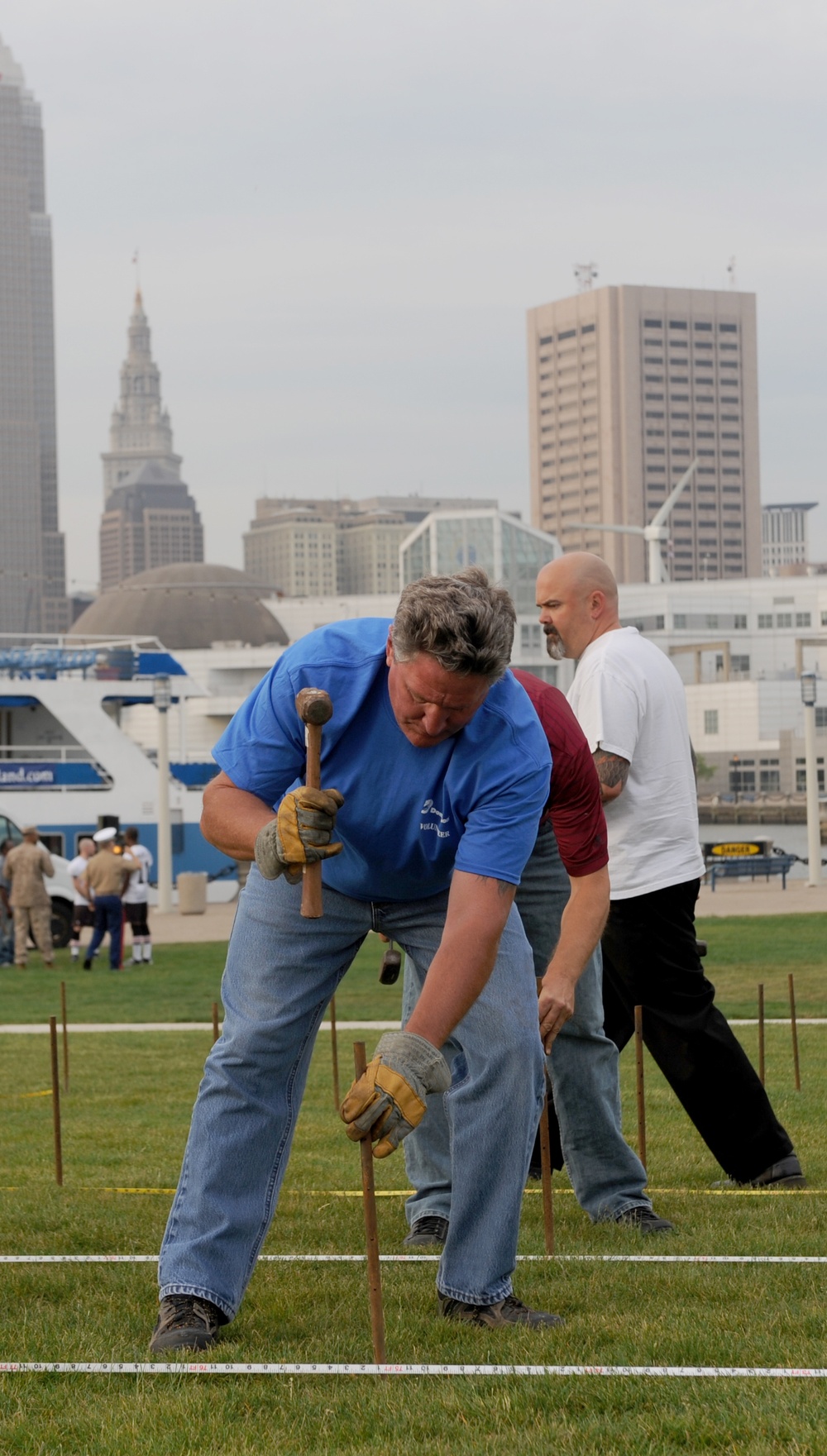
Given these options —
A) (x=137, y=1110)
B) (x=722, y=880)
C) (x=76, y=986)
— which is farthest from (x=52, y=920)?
(x=722, y=880)

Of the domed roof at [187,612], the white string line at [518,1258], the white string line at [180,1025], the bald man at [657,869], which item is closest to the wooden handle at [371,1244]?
the white string line at [518,1258]

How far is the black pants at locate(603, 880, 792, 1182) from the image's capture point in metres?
5.53

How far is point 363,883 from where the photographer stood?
402 cm

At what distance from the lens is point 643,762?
222 inches

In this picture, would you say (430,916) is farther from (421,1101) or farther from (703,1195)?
(703,1195)

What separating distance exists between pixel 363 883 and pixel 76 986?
14.0 m

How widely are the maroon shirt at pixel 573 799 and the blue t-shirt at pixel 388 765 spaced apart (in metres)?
0.77

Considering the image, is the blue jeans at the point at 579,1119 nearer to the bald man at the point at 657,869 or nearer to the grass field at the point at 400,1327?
the grass field at the point at 400,1327

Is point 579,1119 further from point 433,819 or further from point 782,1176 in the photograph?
point 433,819

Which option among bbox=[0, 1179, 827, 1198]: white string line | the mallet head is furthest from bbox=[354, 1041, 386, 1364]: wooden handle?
bbox=[0, 1179, 827, 1198]: white string line

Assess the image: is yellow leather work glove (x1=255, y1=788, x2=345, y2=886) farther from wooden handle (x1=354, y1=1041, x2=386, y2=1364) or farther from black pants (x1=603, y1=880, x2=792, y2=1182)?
black pants (x1=603, y1=880, x2=792, y2=1182)

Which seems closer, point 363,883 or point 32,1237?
point 363,883

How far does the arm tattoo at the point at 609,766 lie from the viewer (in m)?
5.49

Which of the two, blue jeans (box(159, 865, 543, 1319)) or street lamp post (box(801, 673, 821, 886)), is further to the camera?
street lamp post (box(801, 673, 821, 886))
